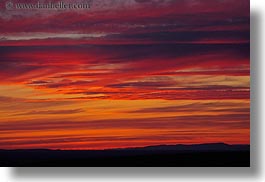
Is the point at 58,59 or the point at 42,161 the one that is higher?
the point at 58,59

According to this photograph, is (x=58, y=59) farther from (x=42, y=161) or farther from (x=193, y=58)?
(x=193, y=58)

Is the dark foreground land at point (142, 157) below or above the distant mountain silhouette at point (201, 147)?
below

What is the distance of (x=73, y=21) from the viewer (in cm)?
232

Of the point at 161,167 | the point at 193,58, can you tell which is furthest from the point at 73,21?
the point at 161,167

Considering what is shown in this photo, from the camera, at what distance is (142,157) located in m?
2.31

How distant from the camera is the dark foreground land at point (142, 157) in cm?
230

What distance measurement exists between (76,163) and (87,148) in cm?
8

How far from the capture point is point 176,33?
2.31 metres

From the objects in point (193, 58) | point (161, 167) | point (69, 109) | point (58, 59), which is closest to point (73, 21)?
point (58, 59)

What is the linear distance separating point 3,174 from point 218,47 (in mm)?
1126

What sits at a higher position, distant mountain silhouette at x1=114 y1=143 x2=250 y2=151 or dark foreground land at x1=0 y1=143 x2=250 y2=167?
distant mountain silhouette at x1=114 y1=143 x2=250 y2=151

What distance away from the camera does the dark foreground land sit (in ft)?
7.55

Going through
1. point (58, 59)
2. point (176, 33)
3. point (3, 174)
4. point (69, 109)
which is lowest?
point (3, 174)

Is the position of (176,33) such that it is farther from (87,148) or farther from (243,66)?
(87,148)
